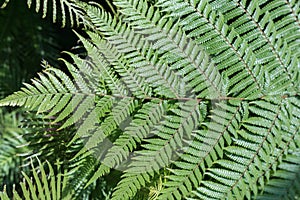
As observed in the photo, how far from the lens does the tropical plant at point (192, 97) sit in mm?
1115

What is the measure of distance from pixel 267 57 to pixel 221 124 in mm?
187

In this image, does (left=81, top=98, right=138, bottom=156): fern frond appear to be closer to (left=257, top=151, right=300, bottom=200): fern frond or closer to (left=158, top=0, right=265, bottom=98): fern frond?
(left=158, top=0, right=265, bottom=98): fern frond

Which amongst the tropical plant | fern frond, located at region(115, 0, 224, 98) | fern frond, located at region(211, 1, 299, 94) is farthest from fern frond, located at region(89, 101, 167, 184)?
fern frond, located at region(211, 1, 299, 94)

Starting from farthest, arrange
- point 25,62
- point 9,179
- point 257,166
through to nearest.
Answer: point 25,62 → point 9,179 → point 257,166

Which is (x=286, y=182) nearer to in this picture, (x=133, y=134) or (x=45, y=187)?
(x=133, y=134)

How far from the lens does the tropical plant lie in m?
1.12

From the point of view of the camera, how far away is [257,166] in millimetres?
1105

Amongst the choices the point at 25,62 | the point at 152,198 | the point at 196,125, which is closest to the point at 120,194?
the point at 152,198

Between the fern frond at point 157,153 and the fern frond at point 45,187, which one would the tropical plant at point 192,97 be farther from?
the fern frond at point 45,187

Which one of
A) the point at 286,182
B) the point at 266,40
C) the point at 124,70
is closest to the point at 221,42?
the point at 266,40

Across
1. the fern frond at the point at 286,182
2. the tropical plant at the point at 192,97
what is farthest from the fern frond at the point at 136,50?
the fern frond at the point at 286,182

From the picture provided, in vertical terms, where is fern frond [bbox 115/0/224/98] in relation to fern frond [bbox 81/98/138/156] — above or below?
above

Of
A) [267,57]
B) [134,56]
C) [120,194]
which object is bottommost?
[120,194]

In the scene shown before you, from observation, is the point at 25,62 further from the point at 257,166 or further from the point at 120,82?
the point at 257,166
